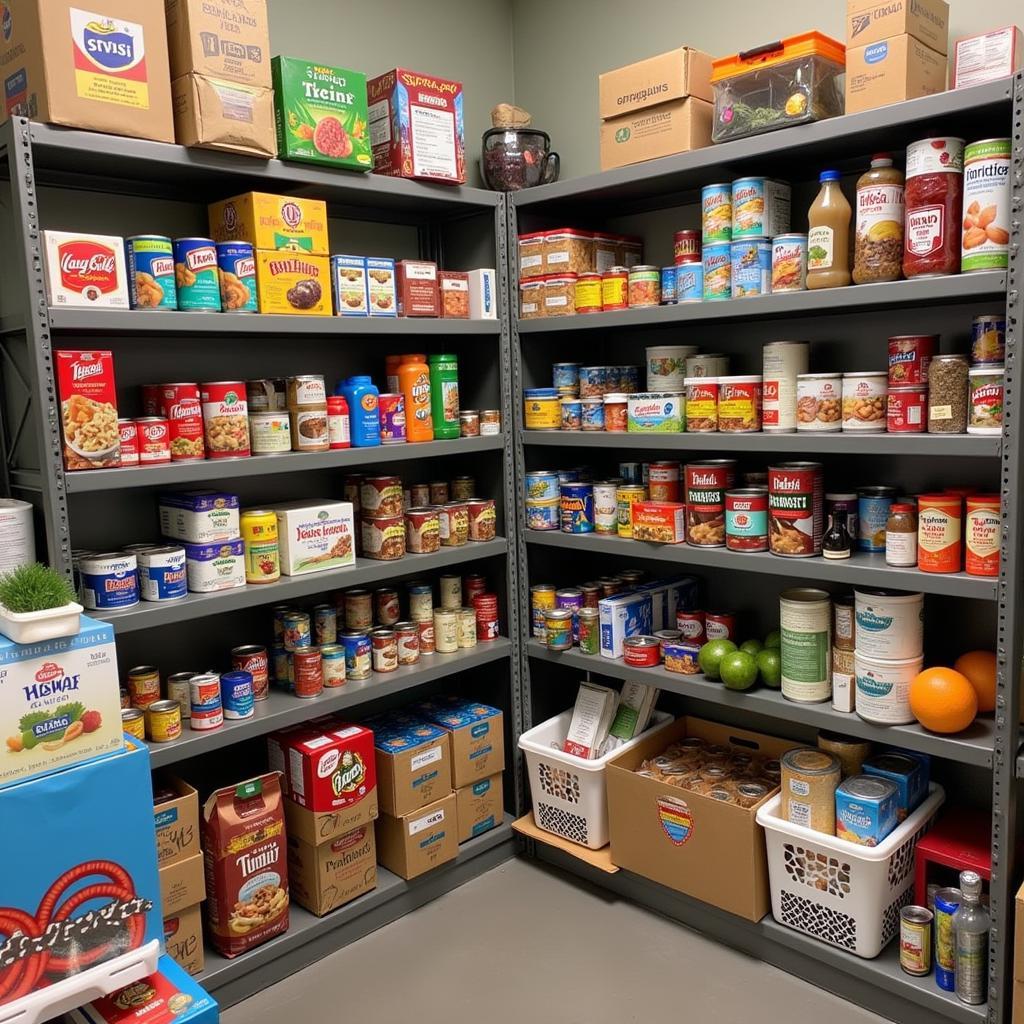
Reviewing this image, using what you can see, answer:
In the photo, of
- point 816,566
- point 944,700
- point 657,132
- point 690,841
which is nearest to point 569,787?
point 690,841

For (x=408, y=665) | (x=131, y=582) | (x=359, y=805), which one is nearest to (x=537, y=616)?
(x=408, y=665)

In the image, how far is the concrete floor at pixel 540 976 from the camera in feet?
7.79

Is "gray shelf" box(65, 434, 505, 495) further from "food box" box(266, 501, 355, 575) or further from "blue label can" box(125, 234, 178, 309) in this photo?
"blue label can" box(125, 234, 178, 309)

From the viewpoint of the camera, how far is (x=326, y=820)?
2580 mm

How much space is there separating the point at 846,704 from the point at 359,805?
135cm

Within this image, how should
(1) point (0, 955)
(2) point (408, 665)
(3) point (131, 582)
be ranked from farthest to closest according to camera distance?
(2) point (408, 665), (3) point (131, 582), (1) point (0, 955)

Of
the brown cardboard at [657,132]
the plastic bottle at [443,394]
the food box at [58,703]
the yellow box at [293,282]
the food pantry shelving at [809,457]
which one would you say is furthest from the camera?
the plastic bottle at [443,394]

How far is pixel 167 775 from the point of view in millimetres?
2484

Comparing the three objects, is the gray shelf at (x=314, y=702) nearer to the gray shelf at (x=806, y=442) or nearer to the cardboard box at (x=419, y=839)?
the cardboard box at (x=419, y=839)

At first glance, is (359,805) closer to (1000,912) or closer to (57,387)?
(57,387)

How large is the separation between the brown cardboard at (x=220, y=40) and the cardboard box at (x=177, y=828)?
1732 mm

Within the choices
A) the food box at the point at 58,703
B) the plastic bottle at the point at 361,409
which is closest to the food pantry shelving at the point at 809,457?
the plastic bottle at the point at 361,409

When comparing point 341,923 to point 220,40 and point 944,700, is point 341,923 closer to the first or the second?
point 944,700

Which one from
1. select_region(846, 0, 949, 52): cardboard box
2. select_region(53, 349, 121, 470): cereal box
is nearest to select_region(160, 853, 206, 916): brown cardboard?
select_region(53, 349, 121, 470): cereal box
